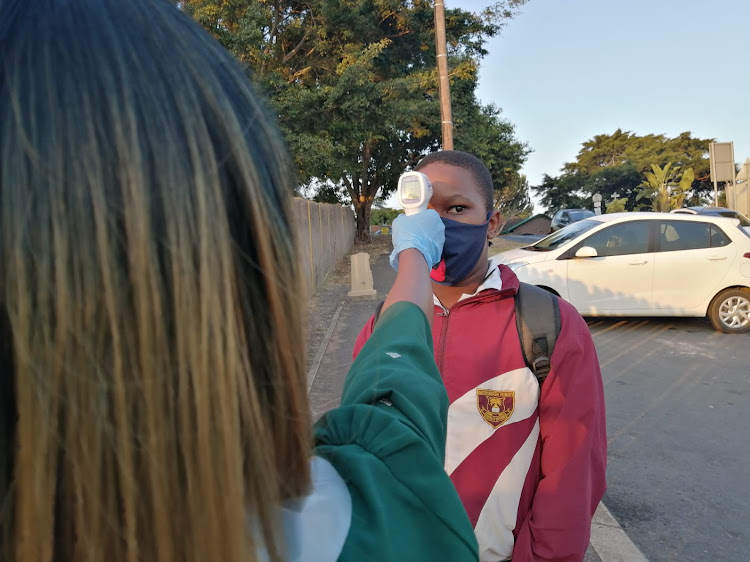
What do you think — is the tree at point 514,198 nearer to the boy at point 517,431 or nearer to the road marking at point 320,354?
the road marking at point 320,354

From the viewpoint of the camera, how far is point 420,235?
155 centimetres

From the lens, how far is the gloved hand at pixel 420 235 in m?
1.51

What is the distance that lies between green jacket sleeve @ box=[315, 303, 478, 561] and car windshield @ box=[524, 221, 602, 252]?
25.5 feet

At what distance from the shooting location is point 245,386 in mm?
621

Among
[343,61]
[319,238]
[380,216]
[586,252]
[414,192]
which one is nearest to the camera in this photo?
[414,192]

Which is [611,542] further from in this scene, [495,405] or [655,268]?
[655,268]

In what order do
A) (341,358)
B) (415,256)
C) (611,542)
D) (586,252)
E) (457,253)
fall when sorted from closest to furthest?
(415,256) < (457,253) < (611,542) < (341,358) < (586,252)

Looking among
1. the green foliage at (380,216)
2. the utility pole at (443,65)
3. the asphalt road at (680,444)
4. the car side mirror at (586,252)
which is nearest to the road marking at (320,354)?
the asphalt road at (680,444)

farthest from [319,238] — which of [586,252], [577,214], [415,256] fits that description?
[577,214]

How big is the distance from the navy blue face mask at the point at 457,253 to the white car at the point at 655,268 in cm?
592

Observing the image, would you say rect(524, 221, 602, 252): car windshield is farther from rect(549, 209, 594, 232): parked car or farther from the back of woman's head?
rect(549, 209, 594, 232): parked car

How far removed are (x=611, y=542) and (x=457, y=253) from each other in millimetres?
2091

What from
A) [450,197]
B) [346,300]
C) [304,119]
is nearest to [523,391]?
[450,197]

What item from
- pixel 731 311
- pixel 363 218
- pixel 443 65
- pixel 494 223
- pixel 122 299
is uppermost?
pixel 443 65
